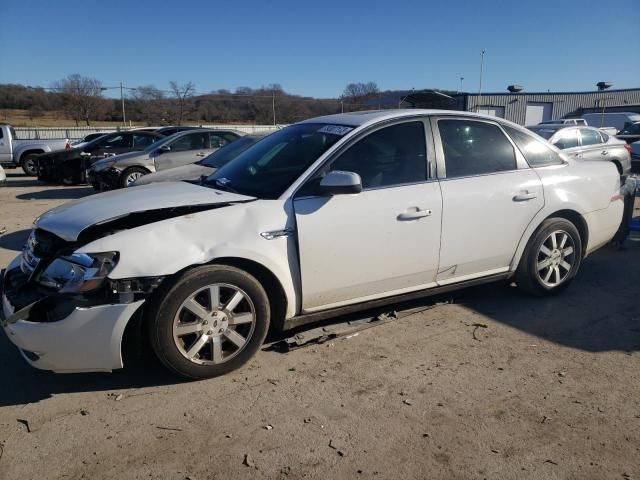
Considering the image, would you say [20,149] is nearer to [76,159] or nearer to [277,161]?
[76,159]

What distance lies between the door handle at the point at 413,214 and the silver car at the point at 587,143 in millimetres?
8735

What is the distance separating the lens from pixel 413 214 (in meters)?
3.79

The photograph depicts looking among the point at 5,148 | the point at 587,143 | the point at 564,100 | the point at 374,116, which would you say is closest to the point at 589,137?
the point at 587,143

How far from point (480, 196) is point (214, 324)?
234 centimetres

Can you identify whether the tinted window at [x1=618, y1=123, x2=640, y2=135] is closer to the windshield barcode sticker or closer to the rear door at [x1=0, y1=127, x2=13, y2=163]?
the windshield barcode sticker

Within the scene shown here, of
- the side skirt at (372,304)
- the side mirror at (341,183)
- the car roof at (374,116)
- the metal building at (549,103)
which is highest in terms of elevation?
the metal building at (549,103)

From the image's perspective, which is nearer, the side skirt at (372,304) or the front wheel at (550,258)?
the side skirt at (372,304)

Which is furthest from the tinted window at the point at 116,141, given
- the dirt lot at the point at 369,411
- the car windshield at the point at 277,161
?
the dirt lot at the point at 369,411

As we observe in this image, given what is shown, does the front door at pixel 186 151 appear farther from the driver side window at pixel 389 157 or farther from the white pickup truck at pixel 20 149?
the driver side window at pixel 389 157

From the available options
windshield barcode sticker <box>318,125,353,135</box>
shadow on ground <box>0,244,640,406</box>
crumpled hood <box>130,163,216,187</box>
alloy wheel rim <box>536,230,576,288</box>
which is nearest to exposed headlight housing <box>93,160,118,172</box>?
crumpled hood <box>130,163,216,187</box>

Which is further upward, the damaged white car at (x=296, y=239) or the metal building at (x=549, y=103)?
the metal building at (x=549, y=103)

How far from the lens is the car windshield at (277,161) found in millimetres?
3666

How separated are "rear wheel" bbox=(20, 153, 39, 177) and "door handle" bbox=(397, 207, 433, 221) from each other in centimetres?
1698

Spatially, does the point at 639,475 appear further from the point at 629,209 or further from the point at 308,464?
the point at 629,209
